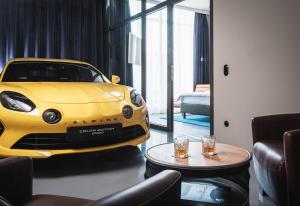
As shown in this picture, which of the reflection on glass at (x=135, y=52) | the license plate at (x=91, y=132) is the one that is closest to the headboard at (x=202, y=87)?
the reflection on glass at (x=135, y=52)

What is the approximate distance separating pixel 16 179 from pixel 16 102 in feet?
3.77

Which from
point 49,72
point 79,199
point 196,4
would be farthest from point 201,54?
point 79,199

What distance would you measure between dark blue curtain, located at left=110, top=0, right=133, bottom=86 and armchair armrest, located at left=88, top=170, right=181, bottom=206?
15.7 feet

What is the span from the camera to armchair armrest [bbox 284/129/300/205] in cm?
110

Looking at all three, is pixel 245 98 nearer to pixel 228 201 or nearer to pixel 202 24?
pixel 228 201

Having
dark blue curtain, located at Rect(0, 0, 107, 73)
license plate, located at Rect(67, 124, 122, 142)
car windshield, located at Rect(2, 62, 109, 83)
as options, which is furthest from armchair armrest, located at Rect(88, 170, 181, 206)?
dark blue curtain, located at Rect(0, 0, 107, 73)

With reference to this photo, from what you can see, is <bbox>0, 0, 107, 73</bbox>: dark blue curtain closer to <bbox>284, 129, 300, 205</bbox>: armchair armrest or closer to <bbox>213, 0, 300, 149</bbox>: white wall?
<bbox>213, 0, 300, 149</bbox>: white wall

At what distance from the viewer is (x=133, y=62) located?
5.25 meters

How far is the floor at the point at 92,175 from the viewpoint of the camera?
1.68 m

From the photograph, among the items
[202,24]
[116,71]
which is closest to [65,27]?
[116,71]

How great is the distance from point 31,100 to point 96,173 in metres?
0.67

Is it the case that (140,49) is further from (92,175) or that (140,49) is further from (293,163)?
(293,163)

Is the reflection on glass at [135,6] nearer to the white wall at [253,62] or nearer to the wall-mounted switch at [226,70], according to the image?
the white wall at [253,62]

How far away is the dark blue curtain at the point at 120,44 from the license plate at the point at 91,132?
133 inches
